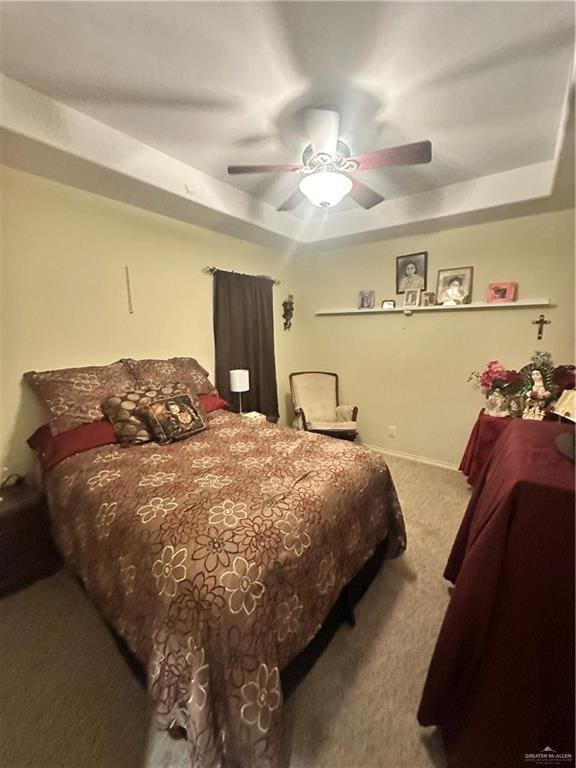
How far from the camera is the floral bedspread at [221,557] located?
995mm

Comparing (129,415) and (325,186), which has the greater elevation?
(325,186)

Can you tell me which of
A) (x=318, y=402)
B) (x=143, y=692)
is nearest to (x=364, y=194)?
(x=318, y=402)

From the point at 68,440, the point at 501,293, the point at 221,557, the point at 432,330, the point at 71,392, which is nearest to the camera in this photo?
the point at 221,557

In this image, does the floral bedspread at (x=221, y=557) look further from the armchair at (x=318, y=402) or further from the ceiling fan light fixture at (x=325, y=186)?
the armchair at (x=318, y=402)

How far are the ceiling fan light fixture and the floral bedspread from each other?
1.54 m

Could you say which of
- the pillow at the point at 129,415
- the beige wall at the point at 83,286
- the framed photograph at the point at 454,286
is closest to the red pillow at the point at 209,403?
the pillow at the point at 129,415

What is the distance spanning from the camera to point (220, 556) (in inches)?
42.9

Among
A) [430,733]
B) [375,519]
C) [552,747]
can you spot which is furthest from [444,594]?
[552,747]

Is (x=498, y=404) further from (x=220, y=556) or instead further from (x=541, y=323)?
(x=220, y=556)

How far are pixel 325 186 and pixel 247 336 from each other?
196 cm

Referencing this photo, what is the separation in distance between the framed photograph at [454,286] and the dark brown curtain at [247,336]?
1.87 m

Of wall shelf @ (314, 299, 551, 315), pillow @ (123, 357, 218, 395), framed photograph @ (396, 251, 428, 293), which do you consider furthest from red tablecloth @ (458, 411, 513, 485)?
pillow @ (123, 357, 218, 395)

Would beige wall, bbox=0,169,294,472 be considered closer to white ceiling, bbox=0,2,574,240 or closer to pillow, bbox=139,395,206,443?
white ceiling, bbox=0,2,574,240

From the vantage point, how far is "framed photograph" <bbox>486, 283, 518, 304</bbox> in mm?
2902
